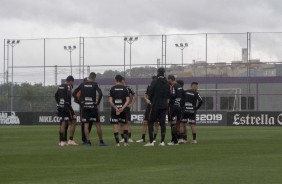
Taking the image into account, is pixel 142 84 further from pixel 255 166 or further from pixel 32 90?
pixel 255 166

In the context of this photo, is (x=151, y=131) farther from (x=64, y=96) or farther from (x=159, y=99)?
(x=64, y=96)

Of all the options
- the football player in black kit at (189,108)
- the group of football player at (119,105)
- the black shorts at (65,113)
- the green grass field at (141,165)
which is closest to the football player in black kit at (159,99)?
the group of football player at (119,105)

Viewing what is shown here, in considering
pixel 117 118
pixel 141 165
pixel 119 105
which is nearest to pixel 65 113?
pixel 117 118

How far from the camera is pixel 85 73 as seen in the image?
59.4 metres

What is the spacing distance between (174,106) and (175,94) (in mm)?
389

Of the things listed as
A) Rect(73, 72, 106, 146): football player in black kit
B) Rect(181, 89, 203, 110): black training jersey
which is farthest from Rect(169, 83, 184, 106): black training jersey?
Rect(73, 72, 106, 146): football player in black kit

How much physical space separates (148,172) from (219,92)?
A: 52.9 meters

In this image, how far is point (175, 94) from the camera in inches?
Answer: 867

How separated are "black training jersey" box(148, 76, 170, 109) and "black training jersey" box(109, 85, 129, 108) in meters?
0.77

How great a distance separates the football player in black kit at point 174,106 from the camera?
21.9 metres

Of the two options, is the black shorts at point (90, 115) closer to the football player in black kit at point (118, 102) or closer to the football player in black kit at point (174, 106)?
the football player in black kit at point (118, 102)

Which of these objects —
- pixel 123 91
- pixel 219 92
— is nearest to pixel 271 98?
pixel 219 92

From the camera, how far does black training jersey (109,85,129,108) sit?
20555 millimetres

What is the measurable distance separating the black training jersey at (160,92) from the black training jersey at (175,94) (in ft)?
3.08
